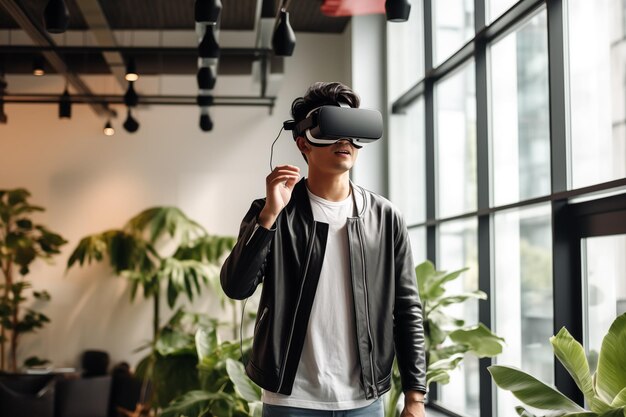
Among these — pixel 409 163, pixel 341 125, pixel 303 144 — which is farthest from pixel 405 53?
pixel 341 125

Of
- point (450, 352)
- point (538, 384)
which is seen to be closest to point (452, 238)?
point (450, 352)

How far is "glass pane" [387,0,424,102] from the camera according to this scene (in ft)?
20.0


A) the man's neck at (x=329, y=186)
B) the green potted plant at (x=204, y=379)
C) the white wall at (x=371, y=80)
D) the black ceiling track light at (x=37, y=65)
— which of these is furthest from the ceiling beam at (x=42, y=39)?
the man's neck at (x=329, y=186)

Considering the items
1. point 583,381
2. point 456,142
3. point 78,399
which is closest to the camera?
point 583,381

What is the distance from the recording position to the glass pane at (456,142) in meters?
4.99

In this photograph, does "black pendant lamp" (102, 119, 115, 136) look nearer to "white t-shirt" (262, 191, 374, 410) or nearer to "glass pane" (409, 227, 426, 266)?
"glass pane" (409, 227, 426, 266)

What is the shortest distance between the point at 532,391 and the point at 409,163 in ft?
13.8

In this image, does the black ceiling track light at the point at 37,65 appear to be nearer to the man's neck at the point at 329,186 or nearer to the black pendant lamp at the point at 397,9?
the black pendant lamp at the point at 397,9

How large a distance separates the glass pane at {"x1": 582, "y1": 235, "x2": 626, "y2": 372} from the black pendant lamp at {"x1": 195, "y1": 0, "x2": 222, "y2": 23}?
1.82 metres

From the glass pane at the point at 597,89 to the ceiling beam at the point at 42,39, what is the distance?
2940 millimetres

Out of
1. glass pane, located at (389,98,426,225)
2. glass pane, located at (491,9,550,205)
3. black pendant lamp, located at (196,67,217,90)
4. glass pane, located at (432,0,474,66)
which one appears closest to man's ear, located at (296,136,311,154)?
glass pane, located at (491,9,550,205)

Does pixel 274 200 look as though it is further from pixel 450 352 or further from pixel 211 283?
pixel 211 283

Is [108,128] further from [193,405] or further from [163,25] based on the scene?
[193,405]

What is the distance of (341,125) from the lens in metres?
1.95
